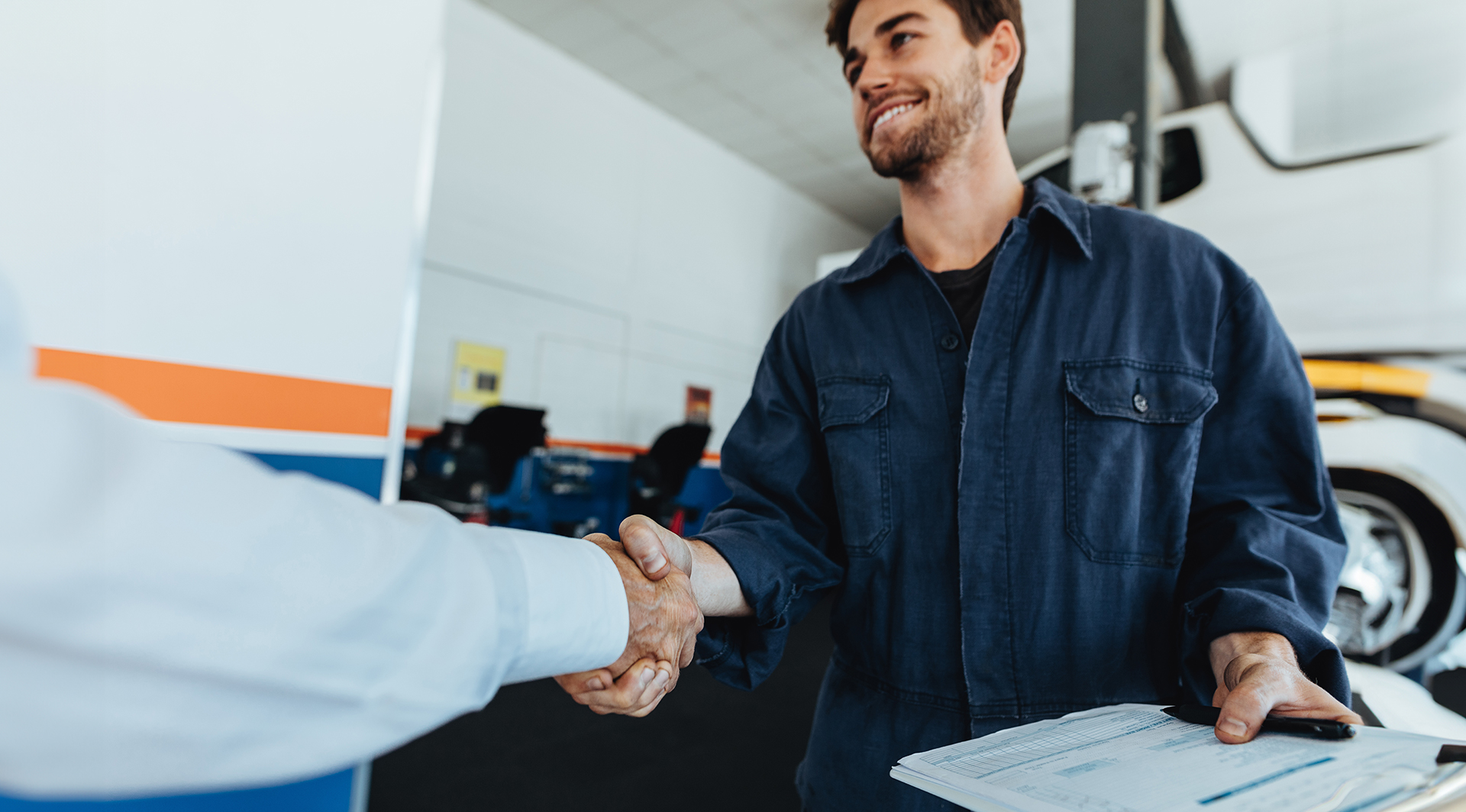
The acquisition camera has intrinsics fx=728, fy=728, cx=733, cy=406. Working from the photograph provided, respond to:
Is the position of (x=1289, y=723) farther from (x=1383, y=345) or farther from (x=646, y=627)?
(x=1383, y=345)

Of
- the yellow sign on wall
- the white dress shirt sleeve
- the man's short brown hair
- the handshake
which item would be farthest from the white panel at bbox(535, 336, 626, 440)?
the white dress shirt sleeve

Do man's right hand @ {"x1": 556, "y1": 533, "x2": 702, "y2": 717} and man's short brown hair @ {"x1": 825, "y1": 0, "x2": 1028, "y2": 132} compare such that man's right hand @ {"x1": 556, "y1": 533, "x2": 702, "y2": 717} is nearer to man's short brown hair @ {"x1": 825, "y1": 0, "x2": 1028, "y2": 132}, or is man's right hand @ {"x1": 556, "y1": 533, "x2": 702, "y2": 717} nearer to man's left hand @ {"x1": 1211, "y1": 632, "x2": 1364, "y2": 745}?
man's left hand @ {"x1": 1211, "y1": 632, "x2": 1364, "y2": 745}

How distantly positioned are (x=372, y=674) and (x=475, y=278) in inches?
189

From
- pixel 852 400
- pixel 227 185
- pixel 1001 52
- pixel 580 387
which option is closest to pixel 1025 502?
pixel 852 400

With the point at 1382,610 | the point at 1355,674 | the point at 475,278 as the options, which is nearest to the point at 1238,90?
the point at 1382,610

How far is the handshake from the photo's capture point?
71 centimetres

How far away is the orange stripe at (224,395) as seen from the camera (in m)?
1.06

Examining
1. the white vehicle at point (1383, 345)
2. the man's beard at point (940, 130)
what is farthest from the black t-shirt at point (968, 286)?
the white vehicle at point (1383, 345)

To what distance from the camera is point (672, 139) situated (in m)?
6.19

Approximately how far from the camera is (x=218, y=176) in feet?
3.85

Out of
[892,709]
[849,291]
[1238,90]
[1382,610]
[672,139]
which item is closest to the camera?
[892,709]

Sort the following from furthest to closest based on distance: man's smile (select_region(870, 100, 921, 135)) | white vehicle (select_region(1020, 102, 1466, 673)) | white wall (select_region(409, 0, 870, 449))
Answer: white wall (select_region(409, 0, 870, 449)) → white vehicle (select_region(1020, 102, 1466, 673)) → man's smile (select_region(870, 100, 921, 135))

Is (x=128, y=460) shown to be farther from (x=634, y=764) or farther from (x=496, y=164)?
(x=496, y=164)

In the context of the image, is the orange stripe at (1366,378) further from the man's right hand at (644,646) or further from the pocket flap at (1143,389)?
the man's right hand at (644,646)
